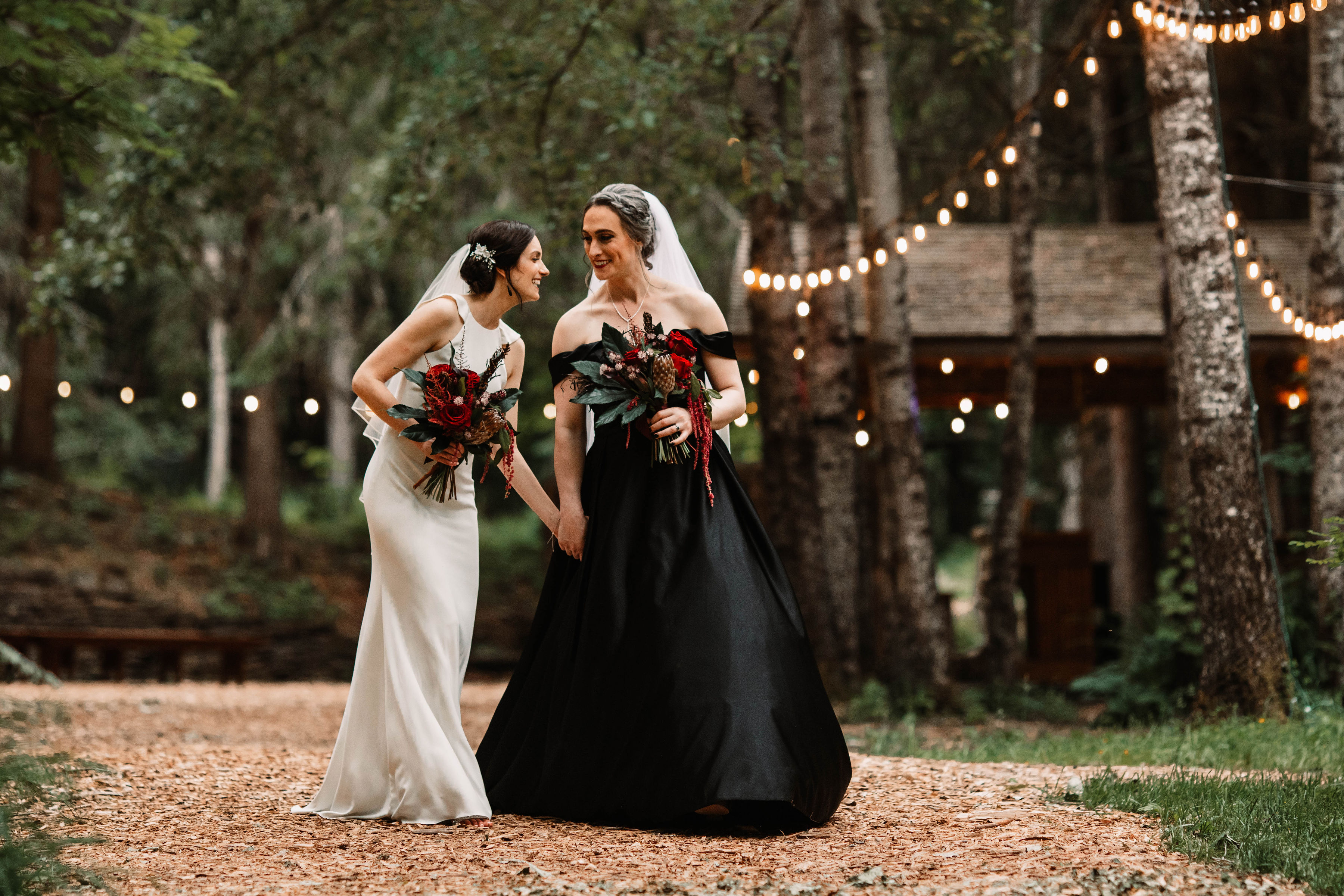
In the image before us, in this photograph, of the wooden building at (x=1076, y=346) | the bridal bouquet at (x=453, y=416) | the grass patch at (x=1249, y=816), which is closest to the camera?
the grass patch at (x=1249, y=816)

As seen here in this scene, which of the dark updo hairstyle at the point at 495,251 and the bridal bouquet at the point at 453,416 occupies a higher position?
the dark updo hairstyle at the point at 495,251

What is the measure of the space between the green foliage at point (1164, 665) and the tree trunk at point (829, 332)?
2340 mm

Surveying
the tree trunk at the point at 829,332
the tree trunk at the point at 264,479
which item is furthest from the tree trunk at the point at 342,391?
the tree trunk at the point at 829,332

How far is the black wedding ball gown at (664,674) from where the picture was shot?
14.3ft

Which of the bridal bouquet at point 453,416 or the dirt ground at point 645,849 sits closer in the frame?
the dirt ground at point 645,849

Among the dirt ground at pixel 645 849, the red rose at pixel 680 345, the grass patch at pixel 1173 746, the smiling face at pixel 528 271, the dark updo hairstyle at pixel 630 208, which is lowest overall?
the grass patch at pixel 1173 746

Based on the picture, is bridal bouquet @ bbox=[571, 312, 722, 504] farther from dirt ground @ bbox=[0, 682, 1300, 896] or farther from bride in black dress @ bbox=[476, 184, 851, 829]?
dirt ground @ bbox=[0, 682, 1300, 896]

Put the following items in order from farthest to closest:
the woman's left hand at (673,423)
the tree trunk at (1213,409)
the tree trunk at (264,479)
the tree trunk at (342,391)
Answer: the tree trunk at (342,391), the tree trunk at (264,479), the tree trunk at (1213,409), the woman's left hand at (673,423)

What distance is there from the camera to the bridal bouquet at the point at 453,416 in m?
4.48

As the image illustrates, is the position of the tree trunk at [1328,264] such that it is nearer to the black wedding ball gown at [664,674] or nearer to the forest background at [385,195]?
the forest background at [385,195]

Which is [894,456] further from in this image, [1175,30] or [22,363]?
[22,363]

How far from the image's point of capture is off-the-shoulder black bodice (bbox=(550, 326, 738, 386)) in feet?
16.1

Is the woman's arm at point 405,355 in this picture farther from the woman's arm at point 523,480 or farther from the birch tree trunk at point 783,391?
the birch tree trunk at point 783,391

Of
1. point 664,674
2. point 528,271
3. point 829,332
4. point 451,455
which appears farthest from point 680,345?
point 829,332
